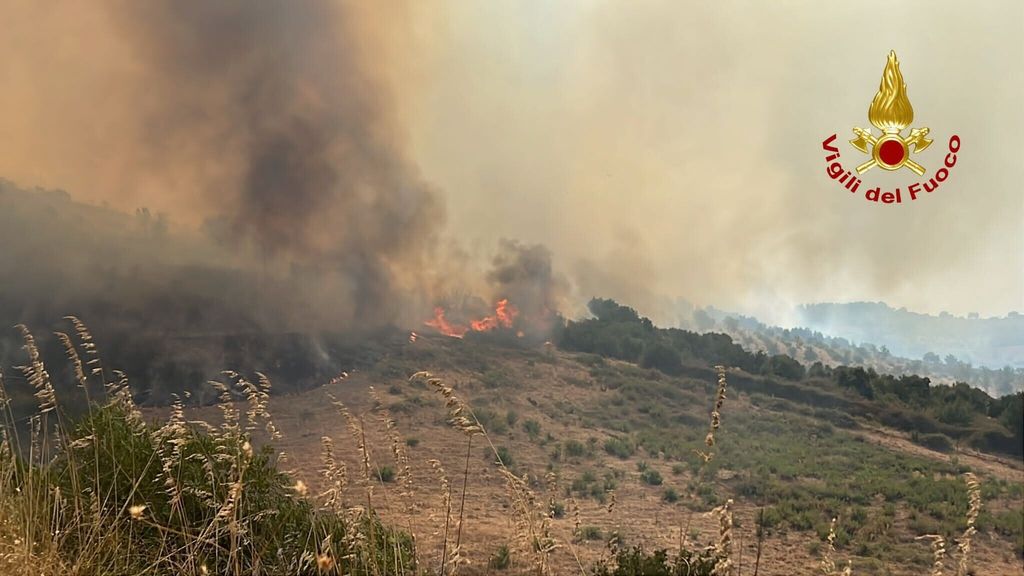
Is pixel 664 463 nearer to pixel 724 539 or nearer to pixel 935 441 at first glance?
pixel 935 441

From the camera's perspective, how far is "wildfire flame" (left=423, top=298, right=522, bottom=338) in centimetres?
4862

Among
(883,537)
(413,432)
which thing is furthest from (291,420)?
(883,537)

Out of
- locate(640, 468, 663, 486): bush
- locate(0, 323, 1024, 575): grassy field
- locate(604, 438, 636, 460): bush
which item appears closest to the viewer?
locate(0, 323, 1024, 575): grassy field

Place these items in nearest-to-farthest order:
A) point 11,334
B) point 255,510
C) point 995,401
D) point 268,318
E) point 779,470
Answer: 1. point 255,510
2. point 779,470
3. point 995,401
4. point 11,334
5. point 268,318

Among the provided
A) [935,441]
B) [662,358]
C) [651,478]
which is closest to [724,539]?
[651,478]

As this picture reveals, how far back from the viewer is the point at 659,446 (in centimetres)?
2205

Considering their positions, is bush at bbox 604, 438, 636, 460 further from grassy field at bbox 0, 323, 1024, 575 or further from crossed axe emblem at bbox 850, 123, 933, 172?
crossed axe emblem at bbox 850, 123, 933, 172

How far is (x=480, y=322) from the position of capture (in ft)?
165

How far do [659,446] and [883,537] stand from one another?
949 cm

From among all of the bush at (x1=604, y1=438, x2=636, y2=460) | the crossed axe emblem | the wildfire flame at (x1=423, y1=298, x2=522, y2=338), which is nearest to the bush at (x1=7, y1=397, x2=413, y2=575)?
the crossed axe emblem

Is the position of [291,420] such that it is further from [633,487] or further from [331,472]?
Answer: [331,472]

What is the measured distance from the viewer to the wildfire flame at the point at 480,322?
48625 millimetres

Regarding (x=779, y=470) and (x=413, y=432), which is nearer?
(x=779, y=470)

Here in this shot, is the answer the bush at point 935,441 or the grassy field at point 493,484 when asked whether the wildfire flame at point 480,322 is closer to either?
the grassy field at point 493,484
